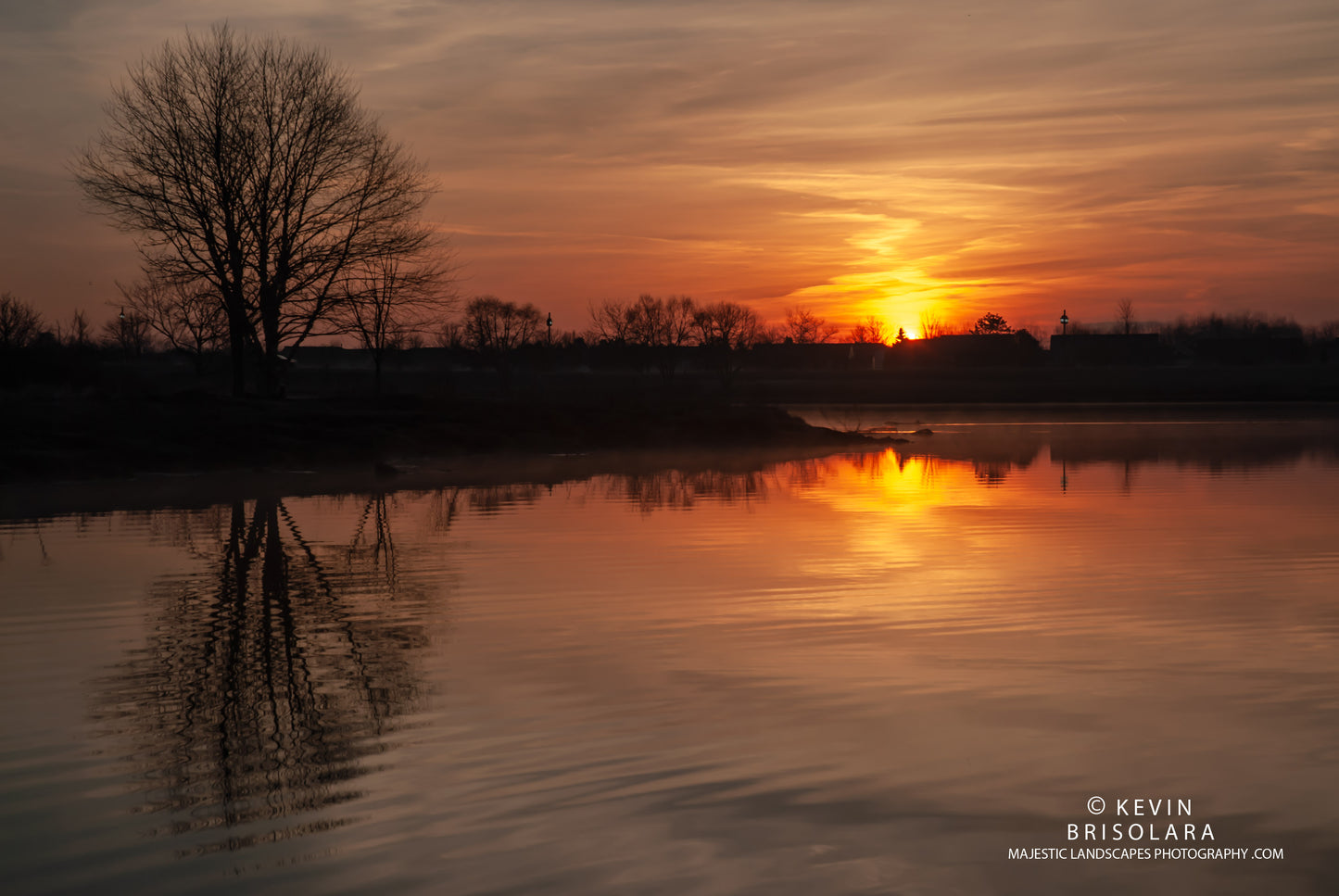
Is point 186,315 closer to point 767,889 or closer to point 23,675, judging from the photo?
point 23,675

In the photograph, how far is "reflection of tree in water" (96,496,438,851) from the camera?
249 inches

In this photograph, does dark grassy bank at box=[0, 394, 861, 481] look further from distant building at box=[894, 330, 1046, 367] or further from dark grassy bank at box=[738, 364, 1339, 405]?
distant building at box=[894, 330, 1046, 367]

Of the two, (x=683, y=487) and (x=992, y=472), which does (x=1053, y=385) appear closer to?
(x=992, y=472)

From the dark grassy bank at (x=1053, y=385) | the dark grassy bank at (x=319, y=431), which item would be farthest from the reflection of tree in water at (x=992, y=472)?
the dark grassy bank at (x=1053, y=385)

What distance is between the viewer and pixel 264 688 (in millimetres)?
8477

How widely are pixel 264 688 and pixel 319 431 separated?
2470 cm

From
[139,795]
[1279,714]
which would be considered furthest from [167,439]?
[1279,714]

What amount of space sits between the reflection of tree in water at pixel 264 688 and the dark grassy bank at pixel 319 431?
1468 cm

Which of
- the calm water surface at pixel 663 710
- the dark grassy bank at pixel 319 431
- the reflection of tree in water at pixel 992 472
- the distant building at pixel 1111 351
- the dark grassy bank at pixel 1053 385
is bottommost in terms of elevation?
the calm water surface at pixel 663 710

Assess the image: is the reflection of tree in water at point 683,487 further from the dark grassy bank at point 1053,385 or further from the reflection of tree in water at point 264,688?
the dark grassy bank at point 1053,385

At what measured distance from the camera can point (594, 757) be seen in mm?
6891

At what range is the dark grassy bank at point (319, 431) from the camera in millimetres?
27656

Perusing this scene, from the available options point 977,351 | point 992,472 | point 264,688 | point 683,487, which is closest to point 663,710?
point 264,688

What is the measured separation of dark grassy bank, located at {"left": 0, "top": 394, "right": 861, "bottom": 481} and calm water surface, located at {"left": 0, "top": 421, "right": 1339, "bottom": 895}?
1155 cm
